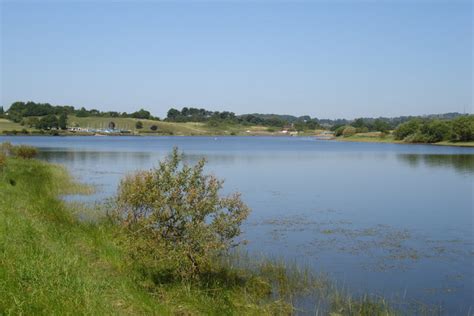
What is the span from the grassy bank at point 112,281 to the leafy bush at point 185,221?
0.62m

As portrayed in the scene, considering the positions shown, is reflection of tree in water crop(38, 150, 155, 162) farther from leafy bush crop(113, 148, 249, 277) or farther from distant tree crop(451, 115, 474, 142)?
distant tree crop(451, 115, 474, 142)

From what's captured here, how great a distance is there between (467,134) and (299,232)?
124 m

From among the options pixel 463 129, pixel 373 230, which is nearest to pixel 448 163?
pixel 373 230

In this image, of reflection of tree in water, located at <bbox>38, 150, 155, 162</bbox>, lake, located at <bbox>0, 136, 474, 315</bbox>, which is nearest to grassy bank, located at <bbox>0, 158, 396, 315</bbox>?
lake, located at <bbox>0, 136, 474, 315</bbox>

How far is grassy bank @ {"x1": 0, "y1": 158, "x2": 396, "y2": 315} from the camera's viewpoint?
29.7ft

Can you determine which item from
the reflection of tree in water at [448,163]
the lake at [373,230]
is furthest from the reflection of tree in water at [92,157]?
the reflection of tree in water at [448,163]

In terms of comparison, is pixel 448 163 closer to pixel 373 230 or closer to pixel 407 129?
pixel 373 230

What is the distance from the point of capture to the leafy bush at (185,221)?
1202 centimetres

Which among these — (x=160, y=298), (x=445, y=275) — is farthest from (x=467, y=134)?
(x=160, y=298)

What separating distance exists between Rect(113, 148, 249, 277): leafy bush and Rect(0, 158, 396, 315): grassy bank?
0.62 metres

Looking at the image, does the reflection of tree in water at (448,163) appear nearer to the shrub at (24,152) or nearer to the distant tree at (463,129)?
the shrub at (24,152)

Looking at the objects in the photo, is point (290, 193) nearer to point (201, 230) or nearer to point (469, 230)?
point (469, 230)

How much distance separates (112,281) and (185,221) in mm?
2153

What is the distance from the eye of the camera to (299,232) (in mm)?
22594
